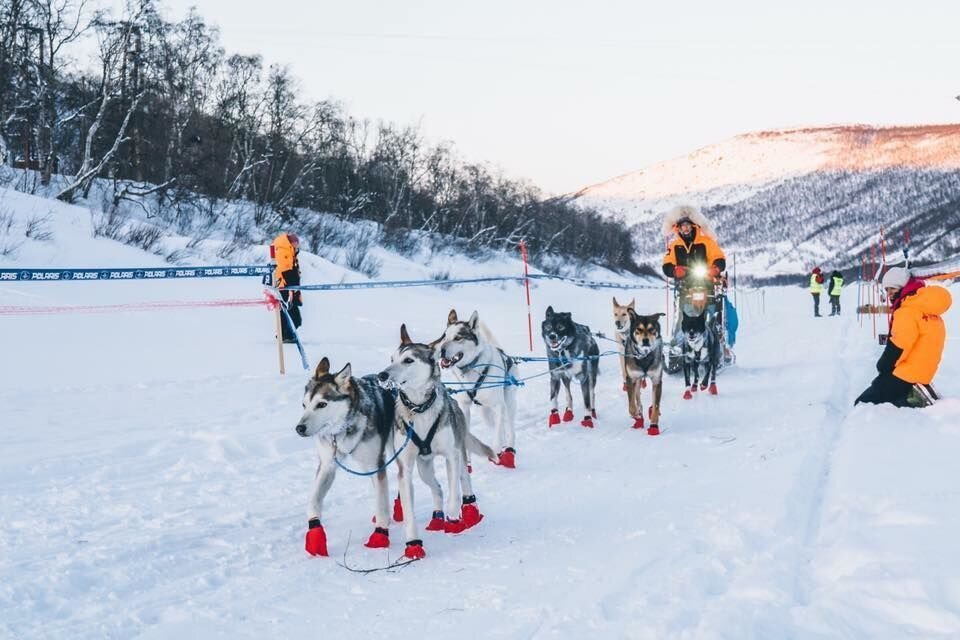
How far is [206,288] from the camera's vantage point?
10.8 meters

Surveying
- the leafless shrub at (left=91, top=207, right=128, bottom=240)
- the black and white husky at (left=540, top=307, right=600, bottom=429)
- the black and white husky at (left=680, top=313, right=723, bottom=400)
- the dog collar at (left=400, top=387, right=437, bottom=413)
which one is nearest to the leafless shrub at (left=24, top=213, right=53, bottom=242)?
the leafless shrub at (left=91, top=207, right=128, bottom=240)

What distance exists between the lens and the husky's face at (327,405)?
3.00m

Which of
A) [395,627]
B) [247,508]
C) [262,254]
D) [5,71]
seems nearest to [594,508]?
[395,627]

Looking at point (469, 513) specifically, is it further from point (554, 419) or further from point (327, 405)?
point (554, 419)

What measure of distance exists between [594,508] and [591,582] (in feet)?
3.17

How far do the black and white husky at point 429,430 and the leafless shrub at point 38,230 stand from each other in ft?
28.0

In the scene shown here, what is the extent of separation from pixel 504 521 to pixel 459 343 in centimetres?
138

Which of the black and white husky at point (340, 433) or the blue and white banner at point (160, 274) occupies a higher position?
the blue and white banner at point (160, 274)

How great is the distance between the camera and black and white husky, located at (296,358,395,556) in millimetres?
3021

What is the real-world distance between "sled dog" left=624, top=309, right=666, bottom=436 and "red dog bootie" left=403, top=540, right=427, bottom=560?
113 inches

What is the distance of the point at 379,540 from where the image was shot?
10.3 feet

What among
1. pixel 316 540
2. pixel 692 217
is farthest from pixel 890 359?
pixel 316 540

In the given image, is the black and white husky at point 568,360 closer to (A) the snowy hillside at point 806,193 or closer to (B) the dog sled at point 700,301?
(B) the dog sled at point 700,301

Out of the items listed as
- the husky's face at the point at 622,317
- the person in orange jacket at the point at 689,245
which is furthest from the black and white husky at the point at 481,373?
the person in orange jacket at the point at 689,245
